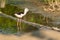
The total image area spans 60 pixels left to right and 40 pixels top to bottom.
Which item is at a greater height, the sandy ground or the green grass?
the green grass

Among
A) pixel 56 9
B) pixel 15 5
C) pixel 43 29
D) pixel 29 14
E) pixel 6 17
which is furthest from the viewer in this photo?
pixel 15 5

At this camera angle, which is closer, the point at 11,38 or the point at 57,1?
the point at 11,38

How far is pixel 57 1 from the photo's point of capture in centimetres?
1279

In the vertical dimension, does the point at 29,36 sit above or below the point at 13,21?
below

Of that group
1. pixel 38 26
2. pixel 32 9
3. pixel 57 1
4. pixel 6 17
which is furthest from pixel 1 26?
pixel 57 1

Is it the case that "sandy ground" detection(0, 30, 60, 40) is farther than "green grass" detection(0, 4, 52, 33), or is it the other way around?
"green grass" detection(0, 4, 52, 33)

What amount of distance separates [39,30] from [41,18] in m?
1.74

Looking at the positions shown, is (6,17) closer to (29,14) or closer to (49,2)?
(29,14)

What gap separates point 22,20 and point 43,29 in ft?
3.55

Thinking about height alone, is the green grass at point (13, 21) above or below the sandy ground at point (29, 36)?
above

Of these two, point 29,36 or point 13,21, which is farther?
point 13,21

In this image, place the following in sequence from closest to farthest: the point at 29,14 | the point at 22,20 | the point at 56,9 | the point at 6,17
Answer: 1. the point at 22,20
2. the point at 6,17
3. the point at 29,14
4. the point at 56,9

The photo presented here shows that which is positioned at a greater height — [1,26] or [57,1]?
[57,1]

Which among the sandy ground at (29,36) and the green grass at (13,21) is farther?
the green grass at (13,21)
